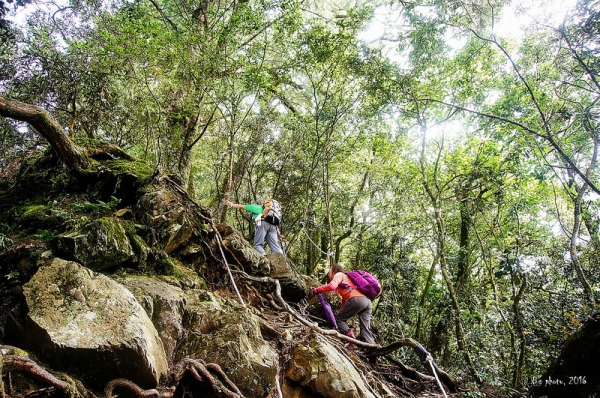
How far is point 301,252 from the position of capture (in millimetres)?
15125

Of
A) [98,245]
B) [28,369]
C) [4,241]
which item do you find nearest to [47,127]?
[4,241]

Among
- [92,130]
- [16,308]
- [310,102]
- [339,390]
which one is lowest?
[339,390]

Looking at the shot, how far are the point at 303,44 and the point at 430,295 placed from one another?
9732 millimetres

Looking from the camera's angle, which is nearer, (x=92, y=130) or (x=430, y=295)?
(x=92, y=130)

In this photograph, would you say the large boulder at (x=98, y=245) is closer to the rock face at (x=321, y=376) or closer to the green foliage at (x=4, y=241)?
the green foliage at (x=4, y=241)

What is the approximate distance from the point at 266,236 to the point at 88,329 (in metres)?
6.11

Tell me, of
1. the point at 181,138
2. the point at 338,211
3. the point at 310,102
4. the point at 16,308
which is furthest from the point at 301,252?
the point at 16,308

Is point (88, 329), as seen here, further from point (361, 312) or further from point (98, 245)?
point (361, 312)

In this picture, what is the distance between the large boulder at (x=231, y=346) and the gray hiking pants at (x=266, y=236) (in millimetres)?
3775

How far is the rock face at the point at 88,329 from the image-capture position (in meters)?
2.16

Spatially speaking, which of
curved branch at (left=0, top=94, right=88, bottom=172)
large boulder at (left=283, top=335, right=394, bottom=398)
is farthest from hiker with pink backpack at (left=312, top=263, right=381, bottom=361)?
curved branch at (left=0, top=94, right=88, bottom=172)

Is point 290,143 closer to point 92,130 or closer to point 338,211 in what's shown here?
point 338,211

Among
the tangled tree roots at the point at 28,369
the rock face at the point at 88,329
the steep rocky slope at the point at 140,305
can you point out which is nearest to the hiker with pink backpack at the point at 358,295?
the steep rocky slope at the point at 140,305

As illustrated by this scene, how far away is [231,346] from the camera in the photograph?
3.29 meters
